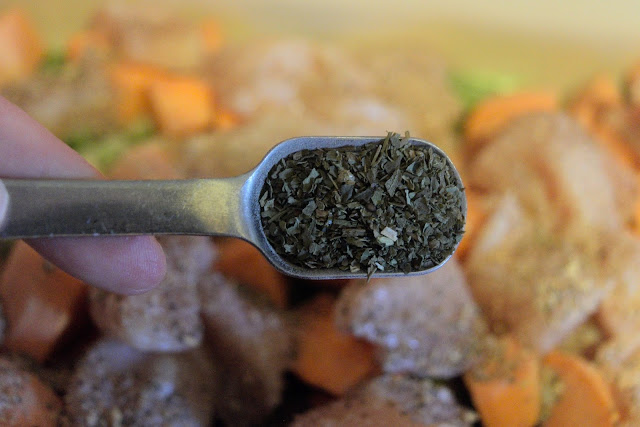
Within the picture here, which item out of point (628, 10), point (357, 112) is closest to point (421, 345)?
point (357, 112)

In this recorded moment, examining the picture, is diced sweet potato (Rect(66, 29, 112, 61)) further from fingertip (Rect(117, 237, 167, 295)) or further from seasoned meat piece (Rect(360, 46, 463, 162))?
fingertip (Rect(117, 237, 167, 295))

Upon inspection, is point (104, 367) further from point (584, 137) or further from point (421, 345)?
point (584, 137)

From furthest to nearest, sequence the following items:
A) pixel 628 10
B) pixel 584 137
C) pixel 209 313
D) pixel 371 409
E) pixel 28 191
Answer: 1. pixel 628 10
2. pixel 584 137
3. pixel 209 313
4. pixel 371 409
5. pixel 28 191

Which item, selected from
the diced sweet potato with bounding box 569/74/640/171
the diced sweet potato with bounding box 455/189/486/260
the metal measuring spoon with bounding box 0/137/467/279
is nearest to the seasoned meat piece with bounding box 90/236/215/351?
the metal measuring spoon with bounding box 0/137/467/279

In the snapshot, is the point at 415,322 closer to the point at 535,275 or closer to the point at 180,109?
the point at 535,275

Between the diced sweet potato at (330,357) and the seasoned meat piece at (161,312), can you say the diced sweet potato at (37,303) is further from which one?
the diced sweet potato at (330,357)

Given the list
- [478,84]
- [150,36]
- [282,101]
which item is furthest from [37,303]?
[478,84]
